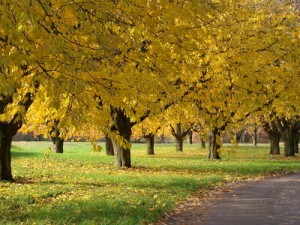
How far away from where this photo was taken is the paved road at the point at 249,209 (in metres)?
10.1

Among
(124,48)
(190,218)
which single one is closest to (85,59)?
(124,48)

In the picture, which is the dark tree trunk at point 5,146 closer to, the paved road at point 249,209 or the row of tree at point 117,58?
the row of tree at point 117,58

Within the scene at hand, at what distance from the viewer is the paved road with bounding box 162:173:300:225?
10109mm

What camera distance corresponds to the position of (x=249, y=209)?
38.2ft

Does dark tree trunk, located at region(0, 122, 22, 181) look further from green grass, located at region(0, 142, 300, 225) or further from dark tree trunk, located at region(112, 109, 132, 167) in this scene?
dark tree trunk, located at region(112, 109, 132, 167)

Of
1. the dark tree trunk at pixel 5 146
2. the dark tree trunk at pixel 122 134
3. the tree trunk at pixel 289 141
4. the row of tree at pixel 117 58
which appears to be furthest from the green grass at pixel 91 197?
the tree trunk at pixel 289 141

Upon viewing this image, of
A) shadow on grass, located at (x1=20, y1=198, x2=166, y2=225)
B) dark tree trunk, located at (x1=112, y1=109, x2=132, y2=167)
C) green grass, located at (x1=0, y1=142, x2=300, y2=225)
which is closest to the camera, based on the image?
shadow on grass, located at (x1=20, y1=198, x2=166, y2=225)

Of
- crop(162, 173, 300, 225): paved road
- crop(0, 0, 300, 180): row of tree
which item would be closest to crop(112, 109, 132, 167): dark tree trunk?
crop(0, 0, 300, 180): row of tree

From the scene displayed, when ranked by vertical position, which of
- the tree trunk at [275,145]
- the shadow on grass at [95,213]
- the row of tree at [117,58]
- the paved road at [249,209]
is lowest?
the paved road at [249,209]

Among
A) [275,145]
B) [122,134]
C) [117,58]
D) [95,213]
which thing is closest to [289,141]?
[275,145]

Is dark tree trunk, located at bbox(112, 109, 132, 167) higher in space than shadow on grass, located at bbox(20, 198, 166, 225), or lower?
higher

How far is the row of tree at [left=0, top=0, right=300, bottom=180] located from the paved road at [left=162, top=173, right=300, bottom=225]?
165 centimetres

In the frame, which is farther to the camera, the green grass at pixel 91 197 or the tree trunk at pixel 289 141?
the tree trunk at pixel 289 141

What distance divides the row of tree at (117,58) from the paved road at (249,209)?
1.65m
